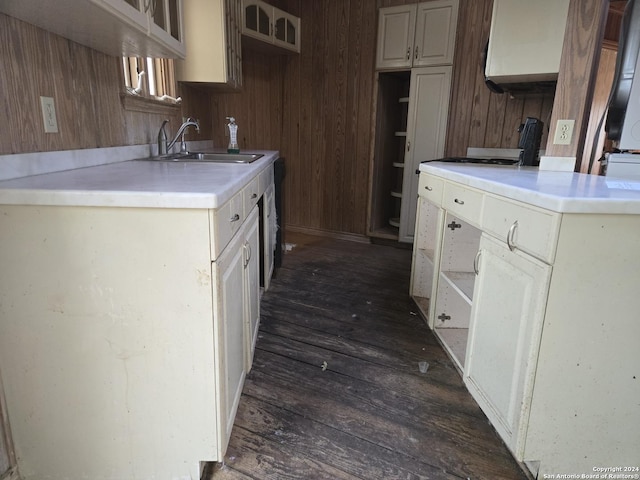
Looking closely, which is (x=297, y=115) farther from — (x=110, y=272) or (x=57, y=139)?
(x=110, y=272)

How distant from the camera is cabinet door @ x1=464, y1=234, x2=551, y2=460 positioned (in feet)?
3.83

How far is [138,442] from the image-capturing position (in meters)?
1.16

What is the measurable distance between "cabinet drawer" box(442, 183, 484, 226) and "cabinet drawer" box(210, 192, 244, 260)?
3.04ft

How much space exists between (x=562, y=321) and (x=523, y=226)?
0.30 meters

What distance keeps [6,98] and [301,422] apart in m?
1.45

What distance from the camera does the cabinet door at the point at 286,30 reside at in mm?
3547

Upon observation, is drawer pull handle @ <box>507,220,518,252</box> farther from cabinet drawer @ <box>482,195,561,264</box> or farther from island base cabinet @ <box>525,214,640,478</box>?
island base cabinet @ <box>525,214,640,478</box>

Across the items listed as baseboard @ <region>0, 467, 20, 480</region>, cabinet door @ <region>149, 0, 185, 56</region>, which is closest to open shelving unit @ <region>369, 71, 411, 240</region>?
cabinet door @ <region>149, 0, 185, 56</region>

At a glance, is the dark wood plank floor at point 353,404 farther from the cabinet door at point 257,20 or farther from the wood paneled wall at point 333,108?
the cabinet door at point 257,20

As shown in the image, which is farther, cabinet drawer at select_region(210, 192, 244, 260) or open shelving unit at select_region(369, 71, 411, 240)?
open shelving unit at select_region(369, 71, 411, 240)

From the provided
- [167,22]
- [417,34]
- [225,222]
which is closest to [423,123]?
[417,34]

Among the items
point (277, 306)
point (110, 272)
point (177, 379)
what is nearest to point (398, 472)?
point (177, 379)

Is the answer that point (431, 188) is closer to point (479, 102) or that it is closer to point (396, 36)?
point (479, 102)

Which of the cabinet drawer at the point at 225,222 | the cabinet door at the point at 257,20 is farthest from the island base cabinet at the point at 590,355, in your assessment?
the cabinet door at the point at 257,20
